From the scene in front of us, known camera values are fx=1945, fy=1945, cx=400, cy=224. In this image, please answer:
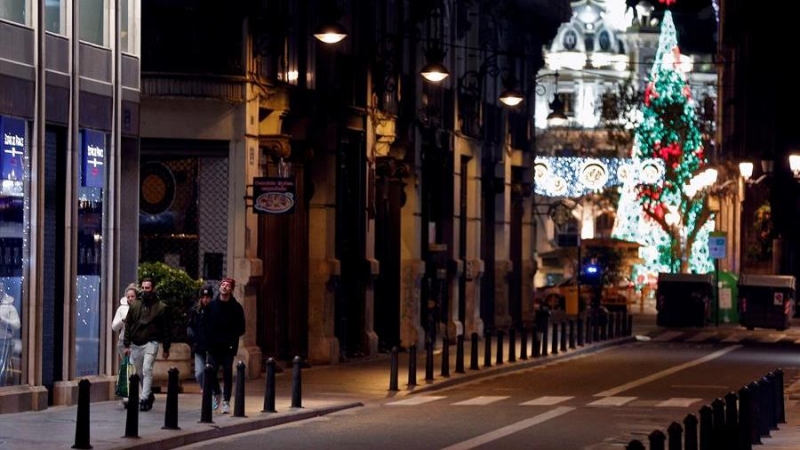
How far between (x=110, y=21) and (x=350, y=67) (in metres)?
12.5

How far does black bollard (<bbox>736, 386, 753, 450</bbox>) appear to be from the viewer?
1977 cm

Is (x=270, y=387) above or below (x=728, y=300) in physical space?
above

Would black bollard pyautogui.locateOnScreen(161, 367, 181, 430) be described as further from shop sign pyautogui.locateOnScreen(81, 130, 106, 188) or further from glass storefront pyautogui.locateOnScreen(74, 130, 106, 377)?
shop sign pyautogui.locateOnScreen(81, 130, 106, 188)

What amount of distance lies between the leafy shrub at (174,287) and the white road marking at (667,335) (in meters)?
26.9

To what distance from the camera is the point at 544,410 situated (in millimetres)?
27750

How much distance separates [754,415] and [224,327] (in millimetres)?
7684

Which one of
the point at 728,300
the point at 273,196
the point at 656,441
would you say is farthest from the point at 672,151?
the point at 656,441

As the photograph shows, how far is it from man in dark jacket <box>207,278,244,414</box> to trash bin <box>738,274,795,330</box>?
126ft

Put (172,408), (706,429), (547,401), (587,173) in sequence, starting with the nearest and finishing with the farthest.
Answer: (706,429) < (172,408) < (547,401) < (587,173)

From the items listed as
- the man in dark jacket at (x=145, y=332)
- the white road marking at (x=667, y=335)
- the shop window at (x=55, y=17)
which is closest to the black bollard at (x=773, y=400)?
the man in dark jacket at (x=145, y=332)

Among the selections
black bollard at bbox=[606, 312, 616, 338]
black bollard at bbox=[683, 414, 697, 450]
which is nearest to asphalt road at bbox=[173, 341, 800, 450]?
black bollard at bbox=[683, 414, 697, 450]

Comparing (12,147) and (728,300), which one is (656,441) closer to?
(12,147)

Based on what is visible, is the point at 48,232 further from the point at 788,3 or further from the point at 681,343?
the point at 788,3

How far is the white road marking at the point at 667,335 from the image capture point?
183 feet
